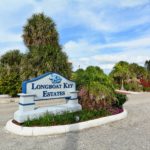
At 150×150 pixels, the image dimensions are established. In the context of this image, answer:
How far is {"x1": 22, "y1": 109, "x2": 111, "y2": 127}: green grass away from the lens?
792cm

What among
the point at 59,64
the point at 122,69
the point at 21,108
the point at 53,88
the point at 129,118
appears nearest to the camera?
the point at 21,108

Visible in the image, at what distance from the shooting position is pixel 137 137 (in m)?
7.32

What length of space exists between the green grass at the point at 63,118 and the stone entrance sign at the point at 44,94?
31 centimetres

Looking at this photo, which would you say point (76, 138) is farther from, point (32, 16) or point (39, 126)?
point (32, 16)

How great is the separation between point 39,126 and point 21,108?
1079 millimetres

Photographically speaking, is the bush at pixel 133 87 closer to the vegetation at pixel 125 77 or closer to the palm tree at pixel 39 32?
the vegetation at pixel 125 77

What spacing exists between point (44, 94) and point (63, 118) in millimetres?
1235

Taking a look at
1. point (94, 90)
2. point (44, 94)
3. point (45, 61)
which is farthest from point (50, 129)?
point (45, 61)

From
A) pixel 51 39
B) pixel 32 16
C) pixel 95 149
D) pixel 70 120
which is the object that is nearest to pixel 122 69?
pixel 51 39

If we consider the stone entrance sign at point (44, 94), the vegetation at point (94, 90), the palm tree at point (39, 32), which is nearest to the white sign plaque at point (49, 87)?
the stone entrance sign at point (44, 94)

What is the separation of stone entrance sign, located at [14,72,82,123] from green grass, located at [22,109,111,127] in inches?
12.1

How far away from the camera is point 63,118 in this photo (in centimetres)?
830

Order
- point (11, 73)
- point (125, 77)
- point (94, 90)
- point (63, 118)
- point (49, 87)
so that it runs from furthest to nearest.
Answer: point (125, 77)
point (11, 73)
point (94, 90)
point (49, 87)
point (63, 118)

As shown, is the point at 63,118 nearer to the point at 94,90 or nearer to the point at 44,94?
the point at 44,94
